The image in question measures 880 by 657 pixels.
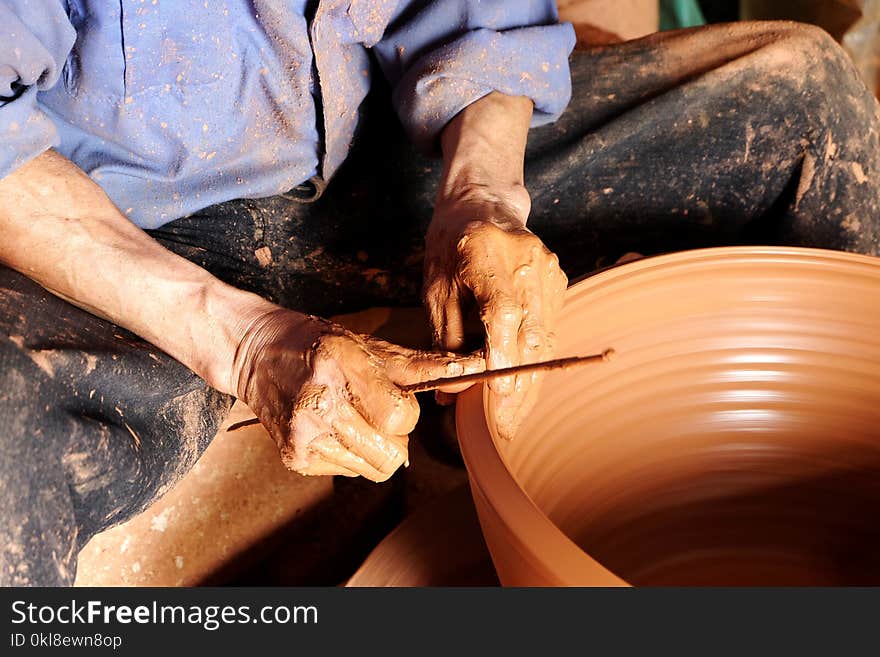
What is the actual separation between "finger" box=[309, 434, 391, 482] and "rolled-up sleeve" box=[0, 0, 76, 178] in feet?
1.49

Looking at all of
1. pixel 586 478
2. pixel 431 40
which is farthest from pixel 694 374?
pixel 431 40

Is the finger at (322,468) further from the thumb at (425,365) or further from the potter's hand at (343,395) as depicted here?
the thumb at (425,365)

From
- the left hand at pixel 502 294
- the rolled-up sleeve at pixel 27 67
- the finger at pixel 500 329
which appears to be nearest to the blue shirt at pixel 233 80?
the rolled-up sleeve at pixel 27 67

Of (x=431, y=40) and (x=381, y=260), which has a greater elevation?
(x=431, y=40)

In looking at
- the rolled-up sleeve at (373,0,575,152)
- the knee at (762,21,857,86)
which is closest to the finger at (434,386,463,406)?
the rolled-up sleeve at (373,0,575,152)

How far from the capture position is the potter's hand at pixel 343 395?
32.0 inches

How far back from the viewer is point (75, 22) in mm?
981

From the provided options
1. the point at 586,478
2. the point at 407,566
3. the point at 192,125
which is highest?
the point at 192,125

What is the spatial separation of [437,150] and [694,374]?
Answer: 18.9 inches

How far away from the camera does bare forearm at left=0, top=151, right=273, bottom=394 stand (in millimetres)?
949

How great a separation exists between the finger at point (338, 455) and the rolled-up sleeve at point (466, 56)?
0.53 m

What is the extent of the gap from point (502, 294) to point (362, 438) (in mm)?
→ 199

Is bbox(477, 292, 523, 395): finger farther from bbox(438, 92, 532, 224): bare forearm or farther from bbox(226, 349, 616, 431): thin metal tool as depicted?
bbox(438, 92, 532, 224): bare forearm

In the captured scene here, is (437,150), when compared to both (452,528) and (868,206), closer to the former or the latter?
(452,528)
